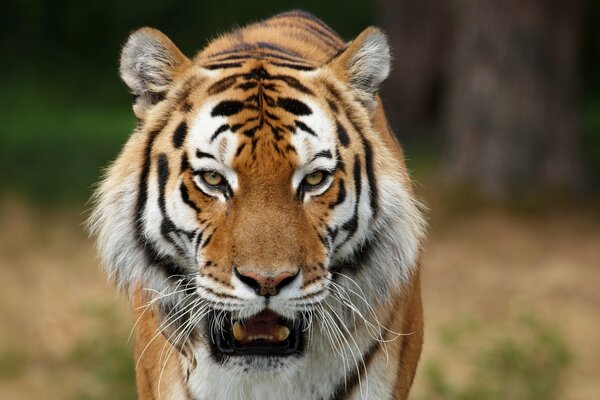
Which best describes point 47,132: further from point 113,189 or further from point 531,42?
point 113,189

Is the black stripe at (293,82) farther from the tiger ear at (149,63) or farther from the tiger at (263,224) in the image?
the tiger ear at (149,63)

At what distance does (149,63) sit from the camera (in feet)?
10.3

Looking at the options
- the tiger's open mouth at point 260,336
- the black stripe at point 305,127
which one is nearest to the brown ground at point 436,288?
the tiger's open mouth at point 260,336

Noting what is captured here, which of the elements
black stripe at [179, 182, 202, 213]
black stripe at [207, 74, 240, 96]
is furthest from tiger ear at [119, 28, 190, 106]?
black stripe at [179, 182, 202, 213]

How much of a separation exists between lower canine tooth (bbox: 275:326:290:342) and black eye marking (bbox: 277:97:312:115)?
0.55 meters

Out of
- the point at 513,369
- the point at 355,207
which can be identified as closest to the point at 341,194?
the point at 355,207

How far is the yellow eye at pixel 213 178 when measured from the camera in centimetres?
295

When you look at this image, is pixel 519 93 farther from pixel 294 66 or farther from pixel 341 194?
pixel 341 194

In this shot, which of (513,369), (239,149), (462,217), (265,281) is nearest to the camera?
(265,281)

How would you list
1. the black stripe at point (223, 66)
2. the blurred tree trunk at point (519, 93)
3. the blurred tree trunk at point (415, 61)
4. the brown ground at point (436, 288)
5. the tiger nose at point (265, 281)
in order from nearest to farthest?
the tiger nose at point (265, 281)
the black stripe at point (223, 66)
the brown ground at point (436, 288)
the blurred tree trunk at point (519, 93)
the blurred tree trunk at point (415, 61)

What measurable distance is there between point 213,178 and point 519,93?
18.4 ft

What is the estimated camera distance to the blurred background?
227 inches

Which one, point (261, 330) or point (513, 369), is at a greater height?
point (261, 330)

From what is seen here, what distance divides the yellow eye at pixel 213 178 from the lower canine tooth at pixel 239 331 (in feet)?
1.19
